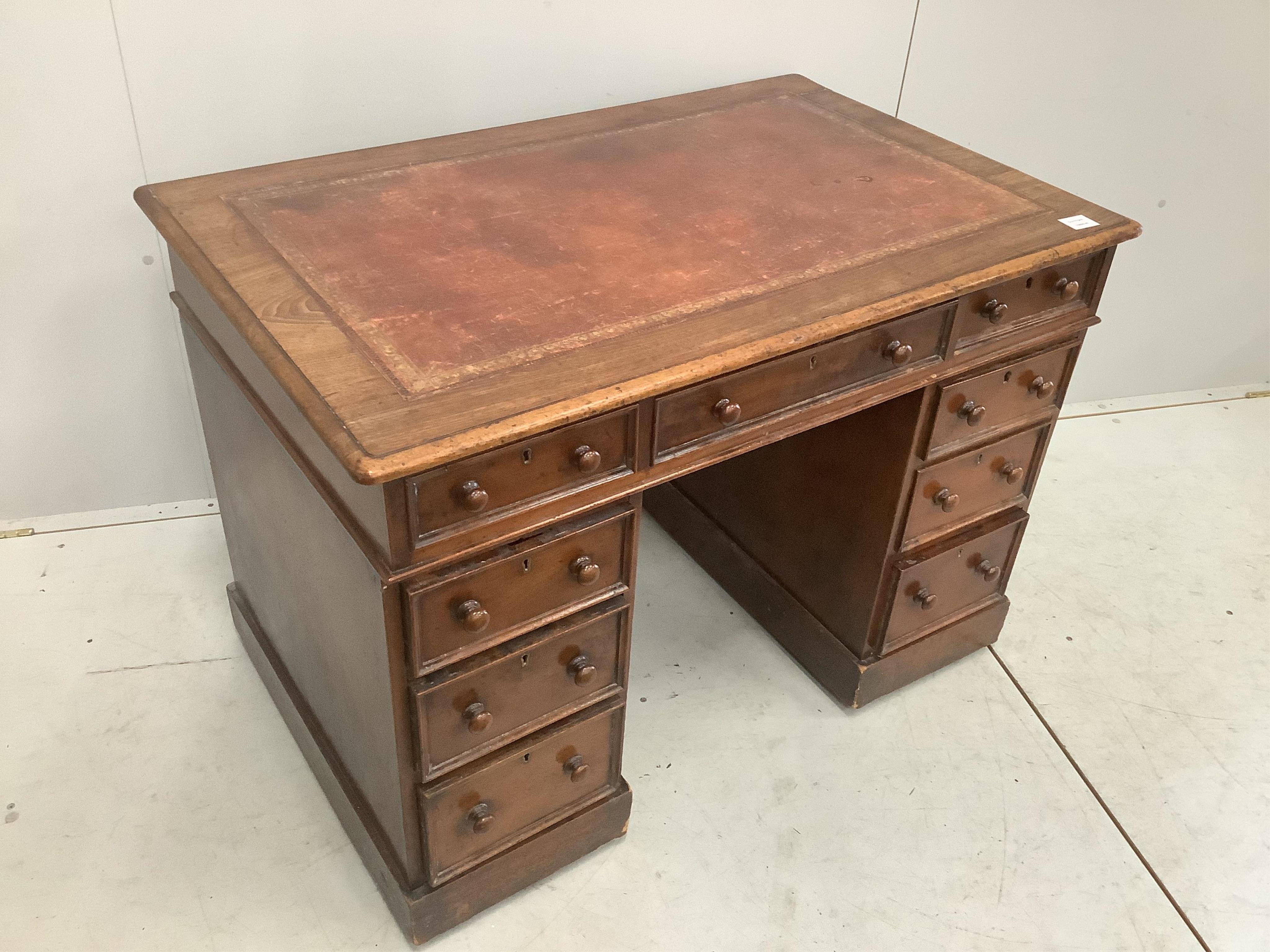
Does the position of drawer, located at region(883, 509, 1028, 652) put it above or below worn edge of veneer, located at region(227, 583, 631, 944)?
above

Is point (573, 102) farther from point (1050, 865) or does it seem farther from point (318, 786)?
point (1050, 865)

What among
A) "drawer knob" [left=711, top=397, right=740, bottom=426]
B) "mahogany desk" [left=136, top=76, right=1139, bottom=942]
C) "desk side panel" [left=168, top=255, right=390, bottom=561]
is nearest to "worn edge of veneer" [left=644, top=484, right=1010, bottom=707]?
"mahogany desk" [left=136, top=76, right=1139, bottom=942]

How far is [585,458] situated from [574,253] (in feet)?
1.32

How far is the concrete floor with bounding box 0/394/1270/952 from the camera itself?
187 centimetres

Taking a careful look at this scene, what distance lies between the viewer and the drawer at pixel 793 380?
1.54 metres

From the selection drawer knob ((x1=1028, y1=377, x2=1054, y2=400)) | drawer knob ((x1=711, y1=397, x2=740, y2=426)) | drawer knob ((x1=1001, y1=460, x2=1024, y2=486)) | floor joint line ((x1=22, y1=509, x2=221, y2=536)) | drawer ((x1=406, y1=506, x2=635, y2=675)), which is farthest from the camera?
floor joint line ((x1=22, y1=509, x2=221, y2=536))

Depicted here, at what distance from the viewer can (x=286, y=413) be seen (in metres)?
1.54

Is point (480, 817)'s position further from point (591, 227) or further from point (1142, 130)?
point (1142, 130)

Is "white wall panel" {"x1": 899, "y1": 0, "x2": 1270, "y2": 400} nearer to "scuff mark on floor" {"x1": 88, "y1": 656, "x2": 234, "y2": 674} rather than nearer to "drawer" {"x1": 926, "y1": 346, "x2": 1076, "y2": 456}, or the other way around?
"drawer" {"x1": 926, "y1": 346, "x2": 1076, "y2": 456}

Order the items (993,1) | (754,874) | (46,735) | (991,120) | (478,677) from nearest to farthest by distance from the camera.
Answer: (478,677), (754,874), (46,735), (993,1), (991,120)

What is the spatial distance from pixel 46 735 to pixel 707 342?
1.51m

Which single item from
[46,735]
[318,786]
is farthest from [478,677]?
[46,735]

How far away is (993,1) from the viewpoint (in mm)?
2527

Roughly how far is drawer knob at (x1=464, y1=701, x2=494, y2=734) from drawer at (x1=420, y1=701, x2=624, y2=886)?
0.10 metres
